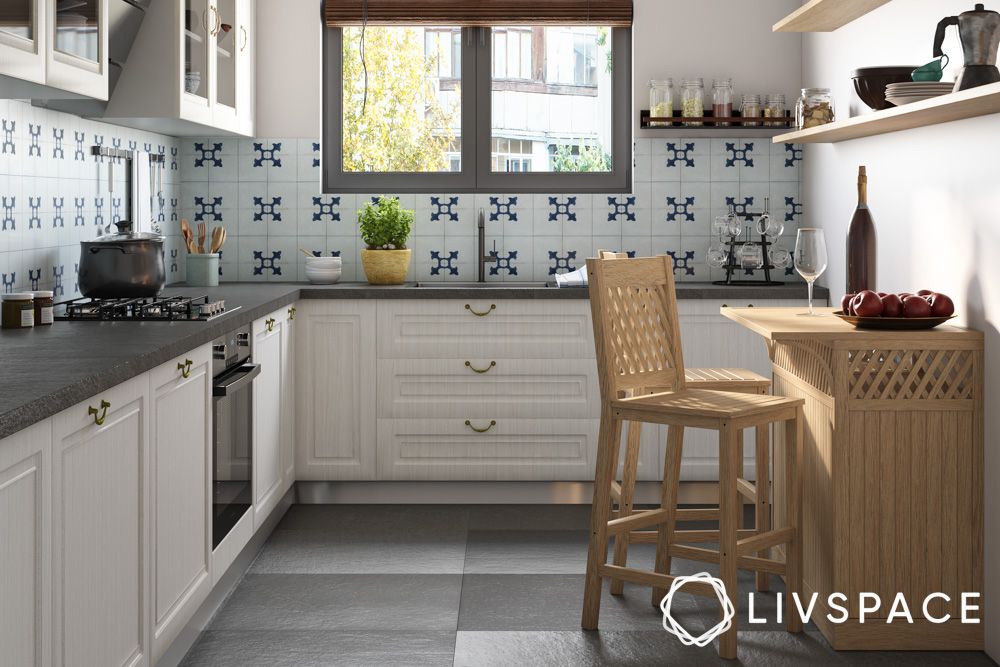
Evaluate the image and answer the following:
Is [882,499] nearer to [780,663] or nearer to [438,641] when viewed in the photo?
[780,663]

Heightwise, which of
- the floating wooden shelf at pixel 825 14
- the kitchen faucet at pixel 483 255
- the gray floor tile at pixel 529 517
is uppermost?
the floating wooden shelf at pixel 825 14

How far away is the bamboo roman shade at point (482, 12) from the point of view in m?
4.83

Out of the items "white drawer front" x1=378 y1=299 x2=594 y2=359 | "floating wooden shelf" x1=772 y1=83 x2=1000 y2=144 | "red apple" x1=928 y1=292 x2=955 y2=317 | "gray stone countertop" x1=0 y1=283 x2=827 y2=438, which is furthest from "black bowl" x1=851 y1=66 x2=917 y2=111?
"white drawer front" x1=378 y1=299 x2=594 y2=359

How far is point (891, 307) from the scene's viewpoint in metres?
2.94

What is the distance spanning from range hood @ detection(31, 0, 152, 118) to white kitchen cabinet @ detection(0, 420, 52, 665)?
71.9 inches

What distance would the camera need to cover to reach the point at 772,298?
4.39 m

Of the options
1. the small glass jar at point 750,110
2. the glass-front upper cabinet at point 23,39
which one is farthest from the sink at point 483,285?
the glass-front upper cabinet at point 23,39

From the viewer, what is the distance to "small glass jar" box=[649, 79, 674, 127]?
184 inches

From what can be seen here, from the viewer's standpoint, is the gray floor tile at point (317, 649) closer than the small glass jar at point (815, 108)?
Yes

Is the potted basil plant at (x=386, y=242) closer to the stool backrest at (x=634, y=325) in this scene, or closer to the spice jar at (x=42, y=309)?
the stool backrest at (x=634, y=325)

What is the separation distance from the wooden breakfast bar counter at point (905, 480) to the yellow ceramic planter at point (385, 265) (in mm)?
2077

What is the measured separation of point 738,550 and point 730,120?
2298 millimetres

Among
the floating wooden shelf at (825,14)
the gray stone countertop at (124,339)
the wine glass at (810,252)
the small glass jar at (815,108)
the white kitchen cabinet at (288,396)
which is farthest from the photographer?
the white kitchen cabinet at (288,396)

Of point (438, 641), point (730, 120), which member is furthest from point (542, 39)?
point (438, 641)
